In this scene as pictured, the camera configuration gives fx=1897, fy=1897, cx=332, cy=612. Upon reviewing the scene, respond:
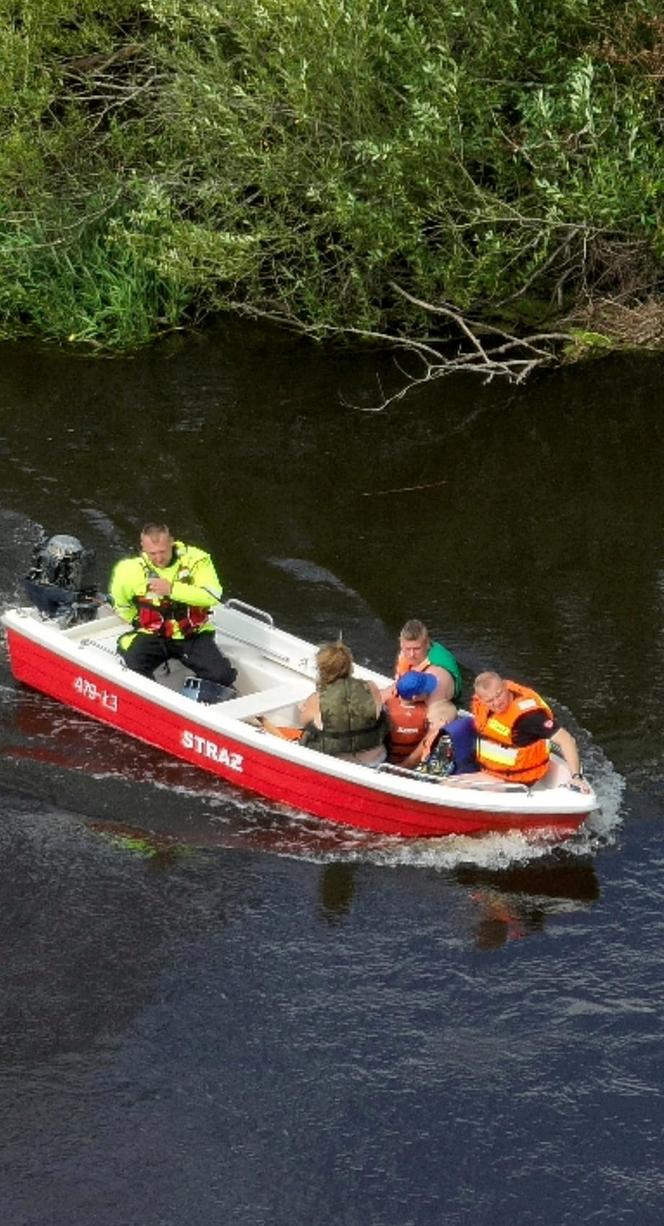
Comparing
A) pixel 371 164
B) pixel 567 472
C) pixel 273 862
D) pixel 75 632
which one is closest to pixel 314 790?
pixel 273 862

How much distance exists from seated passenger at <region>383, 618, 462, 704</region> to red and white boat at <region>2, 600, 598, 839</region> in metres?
0.47

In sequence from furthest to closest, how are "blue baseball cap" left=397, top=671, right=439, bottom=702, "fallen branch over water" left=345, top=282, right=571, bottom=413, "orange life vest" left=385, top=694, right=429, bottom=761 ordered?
"fallen branch over water" left=345, top=282, right=571, bottom=413, "orange life vest" left=385, top=694, right=429, bottom=761, "blue baseball cap" left=397, top=671, right=439, bottom=702

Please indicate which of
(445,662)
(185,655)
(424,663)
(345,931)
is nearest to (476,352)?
(185,655)

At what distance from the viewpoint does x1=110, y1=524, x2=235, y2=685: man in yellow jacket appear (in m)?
12.4

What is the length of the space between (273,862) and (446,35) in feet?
31.9

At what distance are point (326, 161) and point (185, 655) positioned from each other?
7747 millimetres

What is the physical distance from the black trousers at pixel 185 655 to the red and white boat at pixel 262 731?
133mm

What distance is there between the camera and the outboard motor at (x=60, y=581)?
13062mm

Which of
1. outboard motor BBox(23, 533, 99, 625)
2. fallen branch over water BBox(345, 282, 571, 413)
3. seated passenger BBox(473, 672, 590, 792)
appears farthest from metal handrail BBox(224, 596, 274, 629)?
fallen branch over water BBox(345, 282, 571, 413)

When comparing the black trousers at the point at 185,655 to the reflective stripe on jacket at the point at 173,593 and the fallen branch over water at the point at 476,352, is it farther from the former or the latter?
the fallen branch over water at the point at 476,352

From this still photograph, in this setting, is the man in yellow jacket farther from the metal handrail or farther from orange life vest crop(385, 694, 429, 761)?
orange life vest crop(385, 694, 429, 761)

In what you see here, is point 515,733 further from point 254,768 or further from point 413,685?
point 254,768

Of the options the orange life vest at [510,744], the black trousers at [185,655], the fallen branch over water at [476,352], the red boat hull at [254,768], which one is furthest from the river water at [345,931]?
the fallen branch over water at [476,352]

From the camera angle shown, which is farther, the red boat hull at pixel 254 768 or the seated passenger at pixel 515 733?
the red boat hull at pixel 254 768
